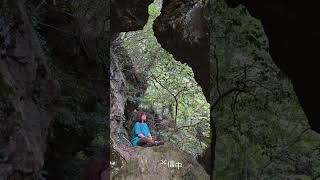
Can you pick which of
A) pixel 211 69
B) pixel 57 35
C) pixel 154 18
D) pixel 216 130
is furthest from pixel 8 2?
pixel 216 130

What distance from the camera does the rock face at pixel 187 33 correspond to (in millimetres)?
4359

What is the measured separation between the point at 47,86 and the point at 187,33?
1448 mm

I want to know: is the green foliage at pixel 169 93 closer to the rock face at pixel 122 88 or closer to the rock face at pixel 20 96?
the rock face at pixel 122 88

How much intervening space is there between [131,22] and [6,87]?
1.64m

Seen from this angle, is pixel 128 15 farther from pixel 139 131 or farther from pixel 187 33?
pixel 139 131

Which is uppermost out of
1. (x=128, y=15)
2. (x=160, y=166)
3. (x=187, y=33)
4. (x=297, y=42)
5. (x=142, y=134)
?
(x=128, y=15)

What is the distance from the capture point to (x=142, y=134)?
4.33 meters

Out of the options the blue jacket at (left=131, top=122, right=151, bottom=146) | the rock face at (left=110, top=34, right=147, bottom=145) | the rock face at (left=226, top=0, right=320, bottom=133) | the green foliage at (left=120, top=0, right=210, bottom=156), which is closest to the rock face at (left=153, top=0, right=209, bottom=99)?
the green foliage at (left=120, top=0, right=210, bottom=156)

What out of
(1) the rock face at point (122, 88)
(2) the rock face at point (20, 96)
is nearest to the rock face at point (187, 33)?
(1) the rock face at point (122, 88)

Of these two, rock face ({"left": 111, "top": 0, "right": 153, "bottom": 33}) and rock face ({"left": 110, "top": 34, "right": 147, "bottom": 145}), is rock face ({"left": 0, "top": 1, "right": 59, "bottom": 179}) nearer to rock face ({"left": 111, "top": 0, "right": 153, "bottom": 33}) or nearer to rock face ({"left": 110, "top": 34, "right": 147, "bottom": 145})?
rock face ({"left": 110, "top": 34, "right": 147, "bottom": 145})

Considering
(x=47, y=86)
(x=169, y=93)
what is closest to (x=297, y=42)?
(x=169, y=93)

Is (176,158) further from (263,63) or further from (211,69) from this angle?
(263,63)

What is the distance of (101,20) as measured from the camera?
4.96 metres

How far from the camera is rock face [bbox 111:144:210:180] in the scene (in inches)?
165
